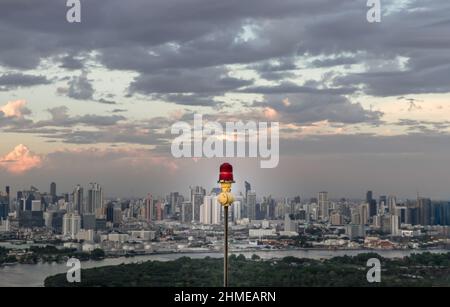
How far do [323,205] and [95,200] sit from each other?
413cm

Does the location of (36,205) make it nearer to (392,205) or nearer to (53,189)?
(53,189)

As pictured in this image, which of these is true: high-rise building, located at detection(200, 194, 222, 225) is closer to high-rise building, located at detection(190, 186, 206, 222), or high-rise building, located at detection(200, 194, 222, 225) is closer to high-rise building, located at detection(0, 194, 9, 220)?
high-rise building, located at detection(190, 186, 206, 222)

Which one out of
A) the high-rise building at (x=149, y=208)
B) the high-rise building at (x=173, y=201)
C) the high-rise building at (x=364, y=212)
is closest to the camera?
the high-rise building at (x=173, y=201)

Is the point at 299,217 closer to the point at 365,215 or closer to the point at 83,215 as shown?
the point at 365,215

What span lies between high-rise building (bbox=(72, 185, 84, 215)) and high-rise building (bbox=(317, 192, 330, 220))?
4209 millimetres

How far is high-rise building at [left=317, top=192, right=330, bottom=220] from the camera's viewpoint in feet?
36.4

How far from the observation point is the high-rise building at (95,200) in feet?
33.8

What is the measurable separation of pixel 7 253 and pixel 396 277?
20.2 ft

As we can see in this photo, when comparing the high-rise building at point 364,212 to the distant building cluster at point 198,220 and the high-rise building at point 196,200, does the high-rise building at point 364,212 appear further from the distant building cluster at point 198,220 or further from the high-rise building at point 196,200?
the high-rise building at point 196,200

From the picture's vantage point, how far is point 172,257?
373 inches

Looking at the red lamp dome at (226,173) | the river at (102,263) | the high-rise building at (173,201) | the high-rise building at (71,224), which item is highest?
the red lamp dome at (226,173)

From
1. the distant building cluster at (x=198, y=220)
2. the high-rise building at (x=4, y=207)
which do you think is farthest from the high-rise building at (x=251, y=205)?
the high-rise building at (x=4, y=207)

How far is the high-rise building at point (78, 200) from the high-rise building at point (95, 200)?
14 centimetres

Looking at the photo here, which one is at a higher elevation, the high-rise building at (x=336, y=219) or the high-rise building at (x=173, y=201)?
the high-rise building at (x=173, y=201)
